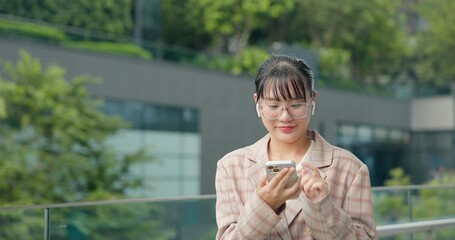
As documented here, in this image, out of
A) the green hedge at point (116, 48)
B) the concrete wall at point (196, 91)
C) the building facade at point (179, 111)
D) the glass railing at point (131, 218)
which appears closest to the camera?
the glass railing at point (131, 218)

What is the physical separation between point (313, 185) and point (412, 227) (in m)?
4.62

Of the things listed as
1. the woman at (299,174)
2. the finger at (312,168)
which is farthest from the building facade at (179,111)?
the finger at (312,168)

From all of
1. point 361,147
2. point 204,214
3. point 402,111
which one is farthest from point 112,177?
point 402,111

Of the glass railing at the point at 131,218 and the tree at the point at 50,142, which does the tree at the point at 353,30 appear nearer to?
the tree at the point at 50,142

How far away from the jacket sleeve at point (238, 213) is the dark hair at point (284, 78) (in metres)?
0.29

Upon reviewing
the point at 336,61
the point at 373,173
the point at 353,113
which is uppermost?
the point at 336,61

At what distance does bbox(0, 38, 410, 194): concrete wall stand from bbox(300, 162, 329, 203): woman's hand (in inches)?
846

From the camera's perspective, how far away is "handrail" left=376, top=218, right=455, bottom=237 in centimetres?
595

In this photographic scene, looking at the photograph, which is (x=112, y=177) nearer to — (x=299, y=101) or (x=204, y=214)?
(x=204, y=214)

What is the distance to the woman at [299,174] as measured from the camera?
2.16 meters

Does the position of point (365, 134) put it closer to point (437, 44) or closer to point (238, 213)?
point (437, 44)

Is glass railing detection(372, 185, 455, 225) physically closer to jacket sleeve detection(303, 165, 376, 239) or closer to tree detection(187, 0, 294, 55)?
jacket sleeve detection(303, 165, 376, 239)

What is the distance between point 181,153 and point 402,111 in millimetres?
18612

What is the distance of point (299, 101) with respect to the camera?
89.9 inches
